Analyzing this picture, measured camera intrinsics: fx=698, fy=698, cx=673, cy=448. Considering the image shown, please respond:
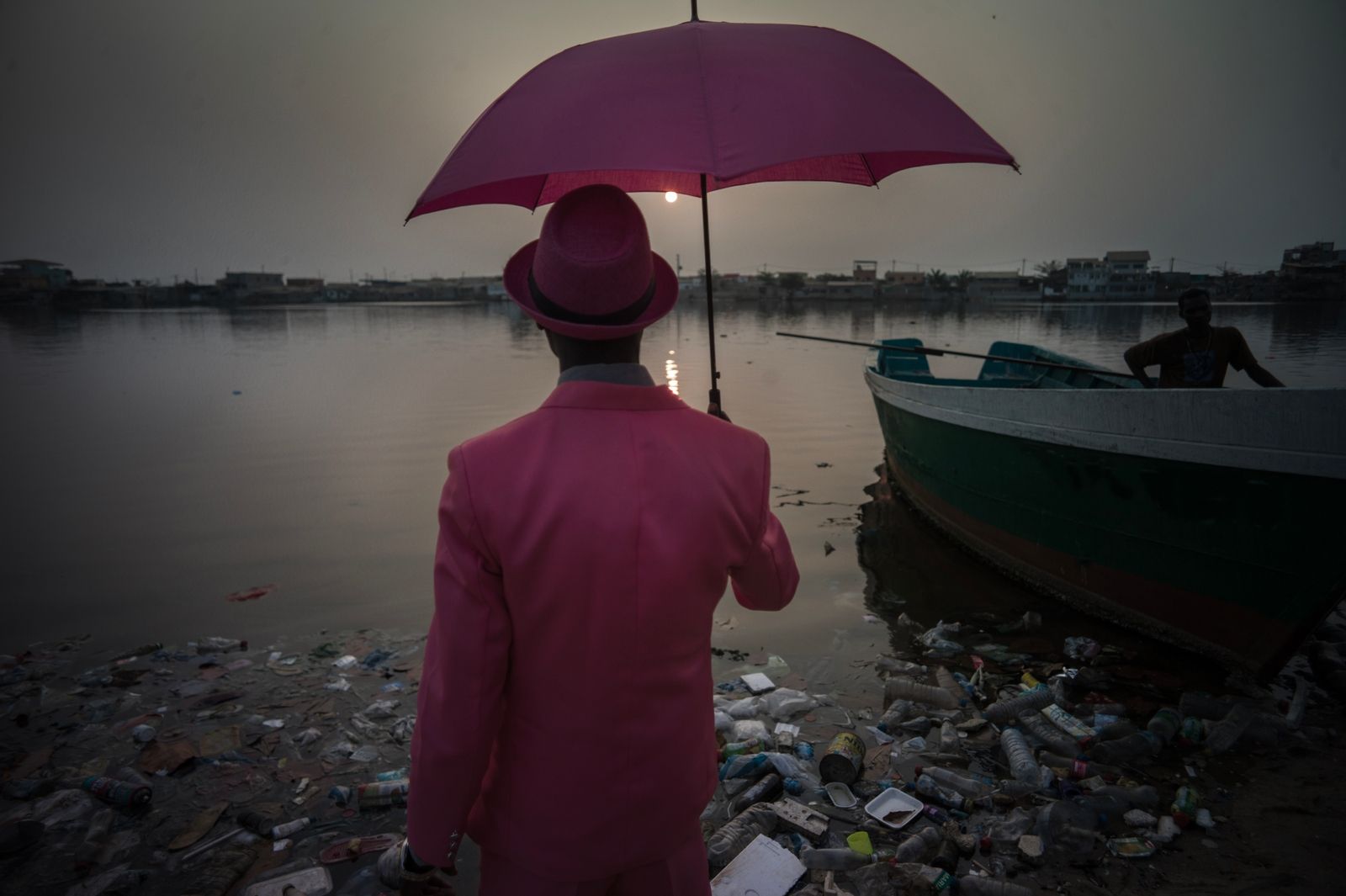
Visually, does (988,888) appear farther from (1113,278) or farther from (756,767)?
(1113,278)

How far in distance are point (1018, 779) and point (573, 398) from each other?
11.1 ft

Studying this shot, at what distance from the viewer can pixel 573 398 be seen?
1260 mm

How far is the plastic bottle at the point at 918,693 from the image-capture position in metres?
4.29

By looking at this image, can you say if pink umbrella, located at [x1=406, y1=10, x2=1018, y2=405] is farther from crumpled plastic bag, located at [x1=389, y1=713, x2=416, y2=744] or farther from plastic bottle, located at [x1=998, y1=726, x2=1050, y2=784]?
crumpled plastic bag, located at [x1=389, y1=713, x2=416, y2=744]

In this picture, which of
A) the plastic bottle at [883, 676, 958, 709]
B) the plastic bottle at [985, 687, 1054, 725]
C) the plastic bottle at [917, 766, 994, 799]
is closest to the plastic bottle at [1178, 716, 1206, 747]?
the plastic bottle at [985, 687, 1054, 725]

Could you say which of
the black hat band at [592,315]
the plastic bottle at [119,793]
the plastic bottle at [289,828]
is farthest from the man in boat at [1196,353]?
the plastic bottle at [119,793]

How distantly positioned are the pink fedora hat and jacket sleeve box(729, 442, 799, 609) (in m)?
0.42

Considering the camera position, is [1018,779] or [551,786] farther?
[1018,779]

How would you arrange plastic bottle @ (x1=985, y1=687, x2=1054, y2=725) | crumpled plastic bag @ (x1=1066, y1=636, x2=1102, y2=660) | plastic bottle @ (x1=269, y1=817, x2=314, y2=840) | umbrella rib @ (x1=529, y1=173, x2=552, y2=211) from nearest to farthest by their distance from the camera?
umbrella rib @ (x1=529, y1=173, x2=552, y2=211), plastic bottle @ (x1=269, y1=817, x2=314, y2=840), plastic bottle @ (x1=985, y1=687, x2=1054, y2=725), crumpled plastic bag @ (x1=1066, y1=636, x2=1102, y2=660)

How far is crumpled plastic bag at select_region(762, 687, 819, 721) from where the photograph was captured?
13.8 feet

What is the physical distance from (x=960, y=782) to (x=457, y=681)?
306 centimetres

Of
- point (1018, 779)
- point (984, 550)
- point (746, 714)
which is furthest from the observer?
point (984, 550)

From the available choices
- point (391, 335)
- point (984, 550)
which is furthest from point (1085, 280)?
point (984, 550)

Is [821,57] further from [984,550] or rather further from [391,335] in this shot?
[391,335]
